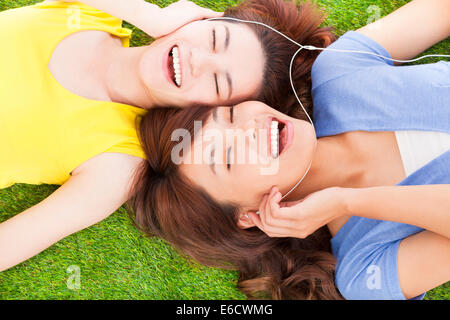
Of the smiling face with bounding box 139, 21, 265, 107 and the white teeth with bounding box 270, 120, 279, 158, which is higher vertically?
the smiling face with bounding box 139, 21, 265, 107

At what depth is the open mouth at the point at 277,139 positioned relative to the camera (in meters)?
1.39

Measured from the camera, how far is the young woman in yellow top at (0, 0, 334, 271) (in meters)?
1.51

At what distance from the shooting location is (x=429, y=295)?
1.87 metres

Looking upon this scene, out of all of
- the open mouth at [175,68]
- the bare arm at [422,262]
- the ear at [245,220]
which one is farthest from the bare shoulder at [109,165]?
the bare arm at [422,262]

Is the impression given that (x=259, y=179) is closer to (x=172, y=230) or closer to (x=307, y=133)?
(x=307, y=133)

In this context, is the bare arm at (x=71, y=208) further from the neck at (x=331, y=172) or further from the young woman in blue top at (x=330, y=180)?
the neck at (x=331, y=172)

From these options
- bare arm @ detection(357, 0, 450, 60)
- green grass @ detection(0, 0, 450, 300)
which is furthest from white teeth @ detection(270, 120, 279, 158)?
green grass @ detection(0, 0, 450, 300)

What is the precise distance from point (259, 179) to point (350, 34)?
0.87 m

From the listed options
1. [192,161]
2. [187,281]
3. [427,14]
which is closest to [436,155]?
[427,14]

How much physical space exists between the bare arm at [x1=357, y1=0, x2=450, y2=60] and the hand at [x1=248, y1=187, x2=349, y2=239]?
0.76 m

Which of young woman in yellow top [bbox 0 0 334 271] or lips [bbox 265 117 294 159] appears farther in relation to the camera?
young woman in yellow top [bbox 0 0 334 271]

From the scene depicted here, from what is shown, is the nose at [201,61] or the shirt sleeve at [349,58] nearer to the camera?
the nose at [201,61]

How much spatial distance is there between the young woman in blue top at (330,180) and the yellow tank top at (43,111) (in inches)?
7.4

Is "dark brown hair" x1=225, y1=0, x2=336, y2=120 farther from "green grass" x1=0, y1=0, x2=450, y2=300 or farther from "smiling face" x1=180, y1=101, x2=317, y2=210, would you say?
"green grass" x1=0, y1=0, x2=450, y2=300
